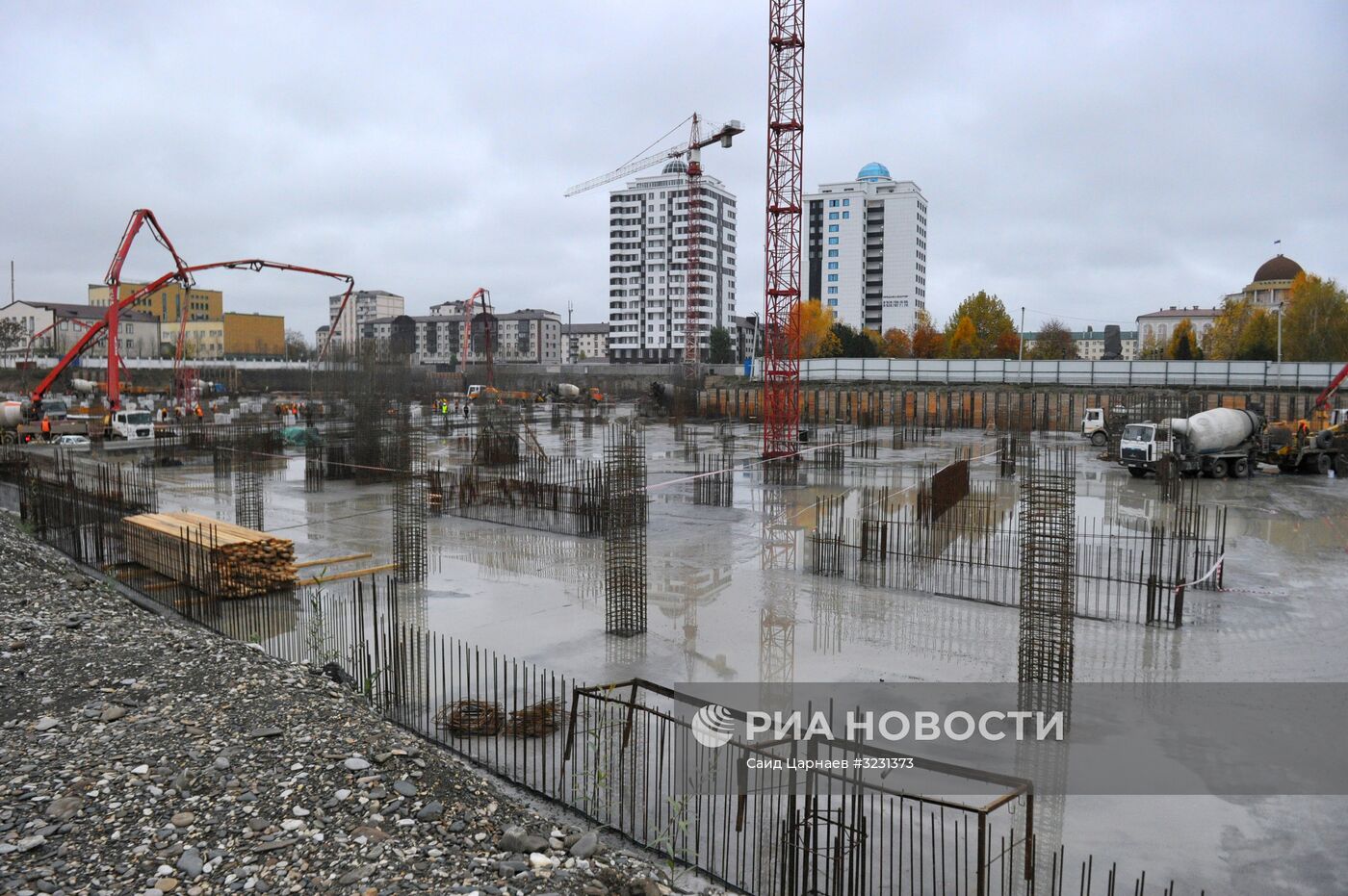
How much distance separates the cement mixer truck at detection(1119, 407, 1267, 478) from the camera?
1020 inches

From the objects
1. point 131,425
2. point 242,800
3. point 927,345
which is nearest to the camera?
point 242,800

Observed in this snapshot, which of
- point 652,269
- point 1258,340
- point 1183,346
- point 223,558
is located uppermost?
point 652,269

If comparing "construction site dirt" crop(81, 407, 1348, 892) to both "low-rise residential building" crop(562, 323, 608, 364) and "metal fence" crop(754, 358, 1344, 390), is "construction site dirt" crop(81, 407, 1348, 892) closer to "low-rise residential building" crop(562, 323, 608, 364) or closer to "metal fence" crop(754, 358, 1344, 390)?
"metal fence" crop(754, 358, 1344, 390)

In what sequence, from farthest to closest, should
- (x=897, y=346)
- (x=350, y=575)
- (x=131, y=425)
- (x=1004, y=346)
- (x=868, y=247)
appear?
(x=868, y=247), (x=897, y=346), (x=1004, y=346), (x=131, y=425), (x=350, y=575)

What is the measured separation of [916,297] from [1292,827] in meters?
115

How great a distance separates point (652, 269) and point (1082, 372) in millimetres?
72618

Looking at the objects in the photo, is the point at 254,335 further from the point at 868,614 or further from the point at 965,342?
the point at 868,614

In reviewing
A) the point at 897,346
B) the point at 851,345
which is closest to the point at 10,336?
the point at 851,345

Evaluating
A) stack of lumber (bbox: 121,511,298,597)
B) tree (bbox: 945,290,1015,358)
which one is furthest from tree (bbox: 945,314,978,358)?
stack of lumber (bbox: 121,511,298,597)

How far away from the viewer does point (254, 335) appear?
11875 cm

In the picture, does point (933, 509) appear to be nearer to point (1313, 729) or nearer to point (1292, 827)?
point (1313, 729)

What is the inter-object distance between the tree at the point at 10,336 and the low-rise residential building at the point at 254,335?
77.6 ft

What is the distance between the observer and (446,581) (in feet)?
47.1

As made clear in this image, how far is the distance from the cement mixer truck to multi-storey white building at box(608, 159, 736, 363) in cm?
9066
